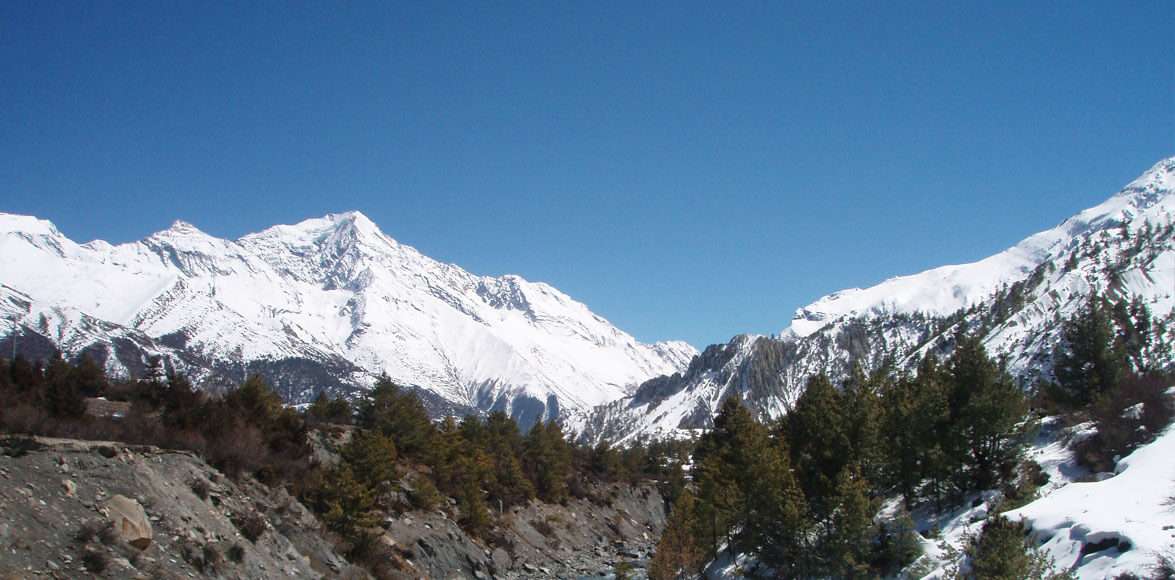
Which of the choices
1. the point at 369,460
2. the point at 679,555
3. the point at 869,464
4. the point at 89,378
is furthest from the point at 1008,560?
the point at 89,378

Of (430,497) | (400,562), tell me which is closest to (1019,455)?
(400,562)

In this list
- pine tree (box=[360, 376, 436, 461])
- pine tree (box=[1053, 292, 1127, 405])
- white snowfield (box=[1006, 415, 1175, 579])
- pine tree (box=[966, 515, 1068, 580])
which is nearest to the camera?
pine tree (box=[966, 515, 1068, 580])

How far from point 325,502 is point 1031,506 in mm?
40849

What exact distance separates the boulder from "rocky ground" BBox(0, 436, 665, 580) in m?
0.05

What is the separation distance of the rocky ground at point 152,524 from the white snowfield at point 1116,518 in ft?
115

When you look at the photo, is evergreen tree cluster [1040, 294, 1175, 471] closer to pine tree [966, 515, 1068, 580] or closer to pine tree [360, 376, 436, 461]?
pine tree [966, 515, 1068, 580]

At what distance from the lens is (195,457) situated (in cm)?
4172

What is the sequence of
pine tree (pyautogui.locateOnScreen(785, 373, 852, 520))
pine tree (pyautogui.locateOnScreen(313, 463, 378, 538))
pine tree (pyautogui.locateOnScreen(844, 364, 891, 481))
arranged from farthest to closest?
pine tree (pyautogui.locateOnScreen(313, 463, 378, 538))
pine tree (pyautogui.locateOnScreen(844, 364, 891, 481))
pine tree (pyautogui.locateOnScreen(785, 373, 852, 520))

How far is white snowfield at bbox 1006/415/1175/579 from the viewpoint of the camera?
2531cm

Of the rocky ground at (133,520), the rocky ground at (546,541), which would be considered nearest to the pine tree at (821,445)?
the rocky ground at (546,541)

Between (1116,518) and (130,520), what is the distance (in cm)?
3939

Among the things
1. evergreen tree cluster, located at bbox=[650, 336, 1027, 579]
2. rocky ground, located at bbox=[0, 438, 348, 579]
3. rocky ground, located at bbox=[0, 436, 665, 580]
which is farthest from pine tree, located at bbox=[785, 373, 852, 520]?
rocky ground, located at bbox=[0, 438, 348, 579]

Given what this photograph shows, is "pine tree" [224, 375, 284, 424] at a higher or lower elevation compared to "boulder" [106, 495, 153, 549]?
higher

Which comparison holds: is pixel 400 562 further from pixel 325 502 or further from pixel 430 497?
pixel 430 497
